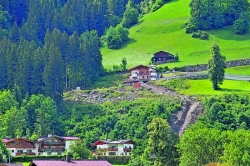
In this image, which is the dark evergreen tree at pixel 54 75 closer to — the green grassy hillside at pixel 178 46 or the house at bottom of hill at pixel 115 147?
the house at bottom of hill at pixel 115 147

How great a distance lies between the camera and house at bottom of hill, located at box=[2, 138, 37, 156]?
135250mm

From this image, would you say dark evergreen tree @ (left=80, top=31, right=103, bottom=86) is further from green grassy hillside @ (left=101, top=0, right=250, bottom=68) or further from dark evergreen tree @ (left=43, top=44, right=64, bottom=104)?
dark evergreen tree @ (left=43, top=44, right=64, bottom=104)

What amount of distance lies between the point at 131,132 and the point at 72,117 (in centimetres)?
1146

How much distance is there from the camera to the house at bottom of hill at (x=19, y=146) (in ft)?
444

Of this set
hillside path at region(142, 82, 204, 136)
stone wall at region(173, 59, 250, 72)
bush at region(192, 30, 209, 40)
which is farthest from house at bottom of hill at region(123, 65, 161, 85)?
bush at region(192, 30, 209, 40)

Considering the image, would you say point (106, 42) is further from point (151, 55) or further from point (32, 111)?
point (32, 111)

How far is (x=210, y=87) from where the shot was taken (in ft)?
506

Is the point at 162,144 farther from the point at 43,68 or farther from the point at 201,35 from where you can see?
the point at 201,35

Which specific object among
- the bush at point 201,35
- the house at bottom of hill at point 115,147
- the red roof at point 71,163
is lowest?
the house at bottom of hill at point 115,147

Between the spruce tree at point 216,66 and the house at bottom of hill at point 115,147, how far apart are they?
2167 cm

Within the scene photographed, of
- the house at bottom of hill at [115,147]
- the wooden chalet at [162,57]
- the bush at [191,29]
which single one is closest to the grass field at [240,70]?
the wooden chalet at [162,57]

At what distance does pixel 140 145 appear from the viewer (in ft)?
444

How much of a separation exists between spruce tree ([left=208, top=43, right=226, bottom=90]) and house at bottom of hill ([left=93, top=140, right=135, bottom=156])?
21.7 meters

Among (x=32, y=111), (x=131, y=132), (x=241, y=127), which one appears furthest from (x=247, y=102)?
(x=32, y=111)
